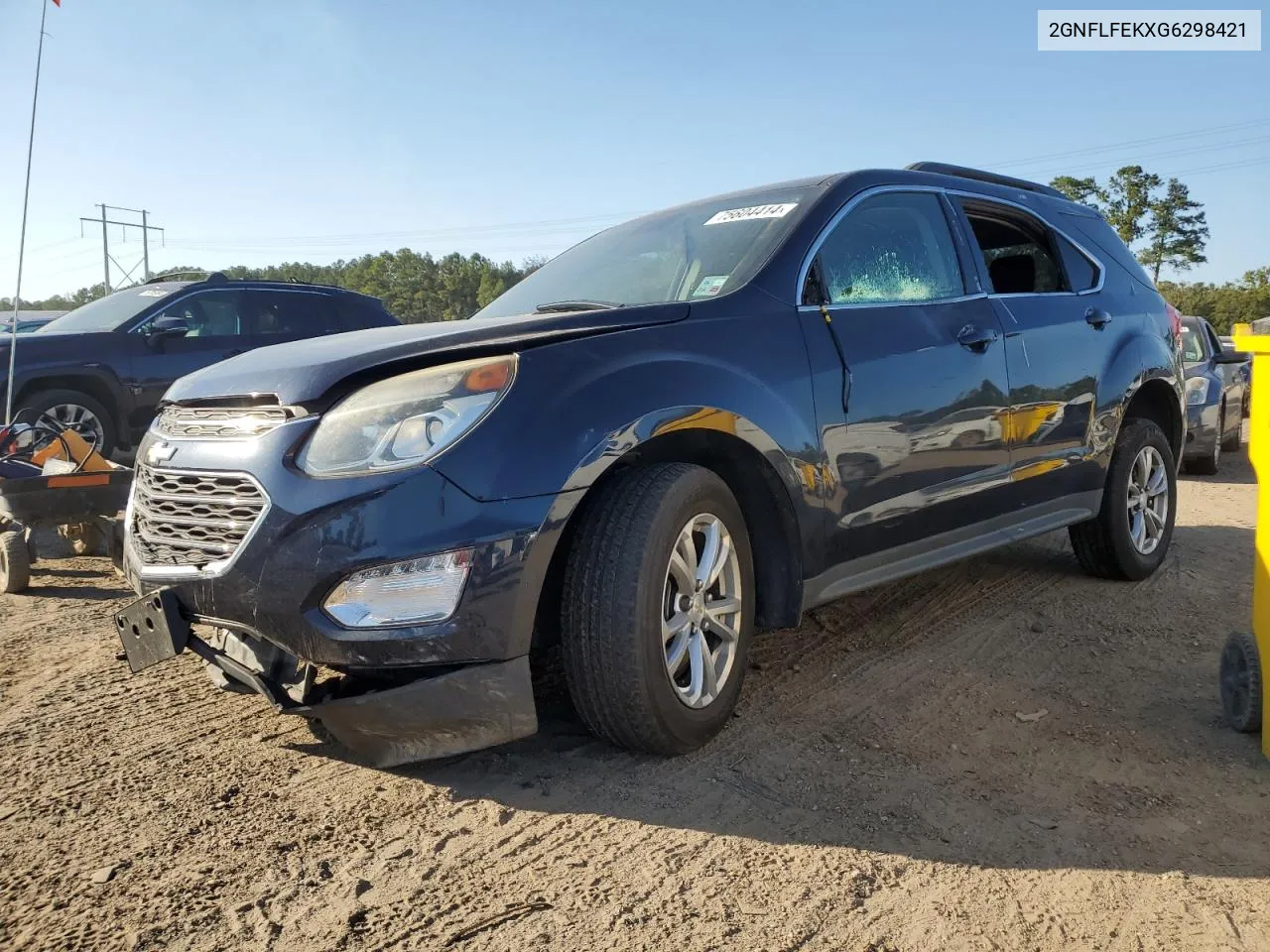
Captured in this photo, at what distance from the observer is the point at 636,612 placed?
8.09 ft

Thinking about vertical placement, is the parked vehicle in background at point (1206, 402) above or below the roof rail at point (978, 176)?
below

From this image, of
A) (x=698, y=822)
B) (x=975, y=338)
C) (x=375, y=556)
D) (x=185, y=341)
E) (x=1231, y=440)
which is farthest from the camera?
(x=1231, y=440)

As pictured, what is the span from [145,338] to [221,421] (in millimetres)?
6433

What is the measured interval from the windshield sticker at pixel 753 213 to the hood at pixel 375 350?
29.9 inches

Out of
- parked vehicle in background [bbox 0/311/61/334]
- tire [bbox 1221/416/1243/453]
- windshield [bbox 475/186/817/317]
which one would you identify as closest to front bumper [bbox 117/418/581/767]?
windshield [bbox 475/186/817/317]

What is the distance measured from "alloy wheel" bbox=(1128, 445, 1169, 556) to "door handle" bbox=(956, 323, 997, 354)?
1.49 m

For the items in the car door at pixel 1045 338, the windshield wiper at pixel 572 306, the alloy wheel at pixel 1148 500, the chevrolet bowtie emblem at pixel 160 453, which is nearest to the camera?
the chevrolet bowtie emblem at pixel 160 453

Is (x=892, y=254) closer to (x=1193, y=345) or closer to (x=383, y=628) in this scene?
(x=383, y=628)

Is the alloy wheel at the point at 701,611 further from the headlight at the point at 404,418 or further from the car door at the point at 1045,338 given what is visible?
the car door at the point at 1045,338

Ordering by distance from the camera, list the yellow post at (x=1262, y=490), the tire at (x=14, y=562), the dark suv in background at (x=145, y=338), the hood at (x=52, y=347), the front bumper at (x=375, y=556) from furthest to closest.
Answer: the dark suv in background at (x=145, y=338)
the hood at (x=52, y=347)
the tire at (x=14, y=562)
the yellow post at (x=1262, y=490)
the front bumper at (x=375, y=556)

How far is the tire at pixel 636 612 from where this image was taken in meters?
2.47

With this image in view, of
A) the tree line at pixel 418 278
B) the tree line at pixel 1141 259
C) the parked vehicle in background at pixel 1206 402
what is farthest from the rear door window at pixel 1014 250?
the tree line at pixel 418 278

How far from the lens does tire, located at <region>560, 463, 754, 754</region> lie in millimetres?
2473

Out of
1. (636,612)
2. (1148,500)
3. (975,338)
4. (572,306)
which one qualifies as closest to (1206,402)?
(1148,500)
